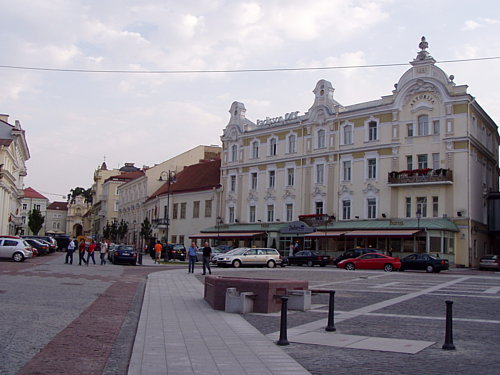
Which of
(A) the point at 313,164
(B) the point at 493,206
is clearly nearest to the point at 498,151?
(B) the point at 493,206

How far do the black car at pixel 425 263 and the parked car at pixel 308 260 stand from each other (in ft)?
25.5

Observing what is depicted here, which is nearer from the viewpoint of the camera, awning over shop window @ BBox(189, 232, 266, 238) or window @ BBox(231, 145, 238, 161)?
awning over shop window @ BBox(189, 232, 266, 238)

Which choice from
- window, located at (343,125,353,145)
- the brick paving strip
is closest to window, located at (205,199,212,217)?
window, located at (343,125,353,145)

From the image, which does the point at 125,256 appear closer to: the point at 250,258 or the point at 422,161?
the point at 250,258

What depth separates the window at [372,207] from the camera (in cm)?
5197

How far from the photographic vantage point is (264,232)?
59.6 meters

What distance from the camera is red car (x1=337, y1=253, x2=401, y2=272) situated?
1551 inches

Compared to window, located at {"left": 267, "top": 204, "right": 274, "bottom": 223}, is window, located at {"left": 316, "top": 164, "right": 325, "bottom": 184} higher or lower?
higher

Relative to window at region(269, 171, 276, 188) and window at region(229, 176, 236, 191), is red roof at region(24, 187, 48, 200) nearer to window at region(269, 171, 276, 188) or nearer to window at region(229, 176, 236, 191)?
window at region(229, 176, 236, 191)

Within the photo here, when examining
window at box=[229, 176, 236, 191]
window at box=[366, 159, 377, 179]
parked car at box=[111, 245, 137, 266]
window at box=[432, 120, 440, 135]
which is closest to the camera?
parked car at box=[111, 245, 137, 266]

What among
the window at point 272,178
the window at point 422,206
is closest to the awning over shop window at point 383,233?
the window at point 422,206

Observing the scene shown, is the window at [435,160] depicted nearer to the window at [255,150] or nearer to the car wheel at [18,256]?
the window at [255,150]

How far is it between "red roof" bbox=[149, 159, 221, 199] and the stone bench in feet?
173

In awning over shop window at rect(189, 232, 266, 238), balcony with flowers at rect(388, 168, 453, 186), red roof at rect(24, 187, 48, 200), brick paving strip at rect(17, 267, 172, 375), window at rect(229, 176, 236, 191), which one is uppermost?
red roof at rect(24, 187, 48, 200)
